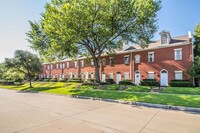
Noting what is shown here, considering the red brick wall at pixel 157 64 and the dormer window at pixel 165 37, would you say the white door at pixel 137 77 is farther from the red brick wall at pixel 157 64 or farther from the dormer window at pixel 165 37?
the dormer window at pixel 165 37

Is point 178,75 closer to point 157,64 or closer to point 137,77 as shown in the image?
Answer: point 157,64

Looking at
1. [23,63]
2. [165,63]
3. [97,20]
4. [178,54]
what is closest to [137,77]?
[165,63]

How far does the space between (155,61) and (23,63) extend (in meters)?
24.8

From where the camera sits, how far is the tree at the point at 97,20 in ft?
62.4

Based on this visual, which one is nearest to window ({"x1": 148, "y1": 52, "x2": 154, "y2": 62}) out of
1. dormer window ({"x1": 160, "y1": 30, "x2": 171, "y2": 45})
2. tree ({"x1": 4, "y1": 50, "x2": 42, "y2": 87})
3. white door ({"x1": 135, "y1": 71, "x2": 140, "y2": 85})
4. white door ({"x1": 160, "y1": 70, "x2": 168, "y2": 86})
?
dormer window ({"x1": 160, "y1": 30, "x2": 171, "y2": 45})

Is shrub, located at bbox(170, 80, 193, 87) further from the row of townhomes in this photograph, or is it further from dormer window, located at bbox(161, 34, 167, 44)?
dormer window, located at bbox(161, 34, 167, 44)

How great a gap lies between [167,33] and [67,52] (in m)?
16.3

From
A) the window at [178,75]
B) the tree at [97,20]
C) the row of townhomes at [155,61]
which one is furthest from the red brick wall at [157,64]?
the tree at [97,20]

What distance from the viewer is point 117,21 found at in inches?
823

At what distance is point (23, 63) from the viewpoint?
30.3 metres

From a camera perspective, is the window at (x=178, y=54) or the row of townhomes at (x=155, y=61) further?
the window at (x=178, y=54)

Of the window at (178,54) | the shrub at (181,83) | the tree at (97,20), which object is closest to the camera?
the tree at (97,20)

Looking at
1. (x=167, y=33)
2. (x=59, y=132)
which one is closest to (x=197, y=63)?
(x=167, y=33)

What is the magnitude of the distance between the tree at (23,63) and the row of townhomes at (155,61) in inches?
477
